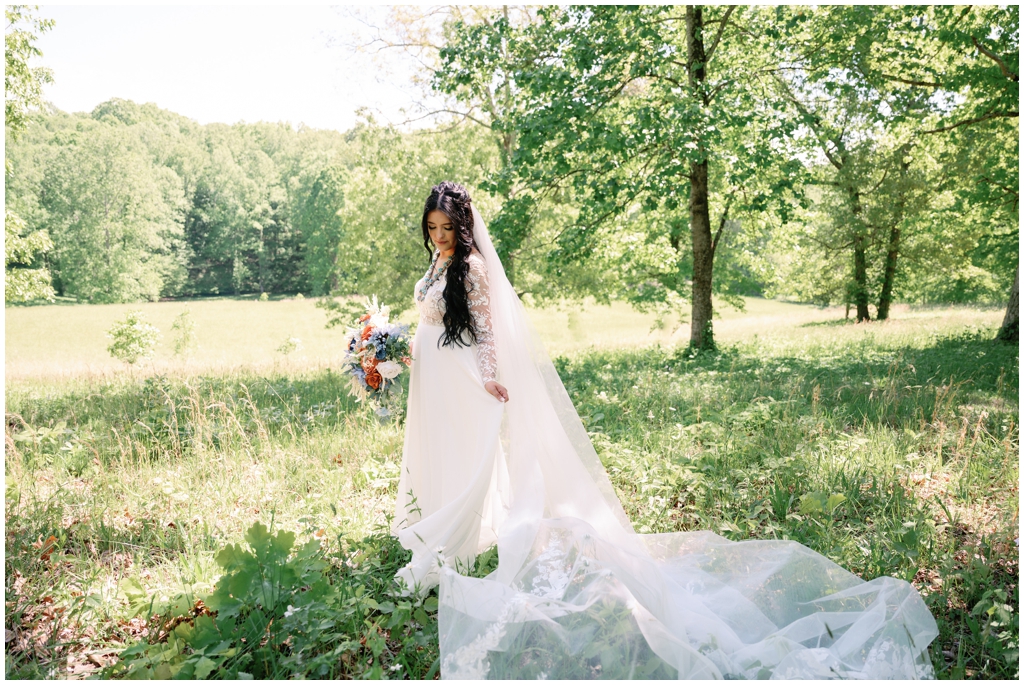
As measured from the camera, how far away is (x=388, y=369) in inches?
161

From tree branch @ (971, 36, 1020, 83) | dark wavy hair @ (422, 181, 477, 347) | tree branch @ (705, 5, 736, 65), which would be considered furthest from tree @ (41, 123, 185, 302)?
tree branch @ (971, 36, 1020, 83)

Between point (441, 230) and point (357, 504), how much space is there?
2.49 metres

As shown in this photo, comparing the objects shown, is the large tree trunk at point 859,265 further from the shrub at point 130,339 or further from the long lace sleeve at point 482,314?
the shrub at point 130,339

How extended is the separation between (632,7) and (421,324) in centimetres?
833

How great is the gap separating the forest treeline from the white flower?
614 centimetres

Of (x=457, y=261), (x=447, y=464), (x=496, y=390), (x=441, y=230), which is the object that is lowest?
(x=447, y=464)

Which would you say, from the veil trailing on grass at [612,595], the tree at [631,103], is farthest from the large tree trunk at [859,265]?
the veil trailing on grass at [612,595]

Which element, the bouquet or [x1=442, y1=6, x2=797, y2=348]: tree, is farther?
[x1=442, y1=6, x2=797, y2=348]: tree

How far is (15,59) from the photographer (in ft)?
40.6

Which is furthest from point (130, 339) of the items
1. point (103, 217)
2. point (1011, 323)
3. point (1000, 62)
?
point (103, 217)

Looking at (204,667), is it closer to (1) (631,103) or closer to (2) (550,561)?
(2) (550,561)

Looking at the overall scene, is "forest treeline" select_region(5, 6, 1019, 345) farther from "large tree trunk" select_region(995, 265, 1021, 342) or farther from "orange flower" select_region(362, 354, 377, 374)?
"orange flower" select_region(362, 354, 377, 374)

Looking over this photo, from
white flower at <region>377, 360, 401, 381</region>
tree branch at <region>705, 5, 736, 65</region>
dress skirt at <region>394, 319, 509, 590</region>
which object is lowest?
dress skirt at <region>394, 319, 509, 590</region>

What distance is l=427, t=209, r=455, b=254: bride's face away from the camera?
3.96m
